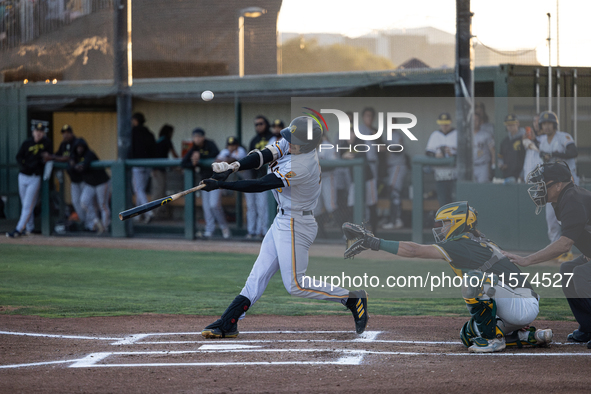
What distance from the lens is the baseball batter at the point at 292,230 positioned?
5.13 metres

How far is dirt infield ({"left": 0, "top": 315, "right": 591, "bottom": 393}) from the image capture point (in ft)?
12.8

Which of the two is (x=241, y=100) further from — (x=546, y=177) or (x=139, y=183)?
(x=546, y=177)

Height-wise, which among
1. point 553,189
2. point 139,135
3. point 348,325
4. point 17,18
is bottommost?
point 348,325

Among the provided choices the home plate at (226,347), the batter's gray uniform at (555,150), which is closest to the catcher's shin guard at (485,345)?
the home plate at (226,347)

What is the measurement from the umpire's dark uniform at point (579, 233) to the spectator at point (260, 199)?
6.41 m

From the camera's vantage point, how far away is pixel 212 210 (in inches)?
454

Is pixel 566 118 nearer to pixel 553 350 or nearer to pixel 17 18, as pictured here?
pixel 553 350

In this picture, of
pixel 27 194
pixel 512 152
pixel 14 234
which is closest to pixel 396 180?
pixel 512 152

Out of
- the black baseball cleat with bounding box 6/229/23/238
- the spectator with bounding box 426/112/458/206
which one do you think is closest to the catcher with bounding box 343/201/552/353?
the spectator with bounding box 426/112/458/206

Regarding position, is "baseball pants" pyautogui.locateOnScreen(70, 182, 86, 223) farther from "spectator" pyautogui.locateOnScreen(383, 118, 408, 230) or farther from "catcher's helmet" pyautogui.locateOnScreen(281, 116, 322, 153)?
"catcher's helmet" pyautogui.locateOnScreen(281, 116, 322, 153)

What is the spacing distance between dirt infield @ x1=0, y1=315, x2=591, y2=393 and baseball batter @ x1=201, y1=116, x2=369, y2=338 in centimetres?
25

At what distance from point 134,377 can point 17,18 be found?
11.6 metres

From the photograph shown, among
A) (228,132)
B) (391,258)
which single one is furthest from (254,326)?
(228,132)

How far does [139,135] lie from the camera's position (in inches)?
521
